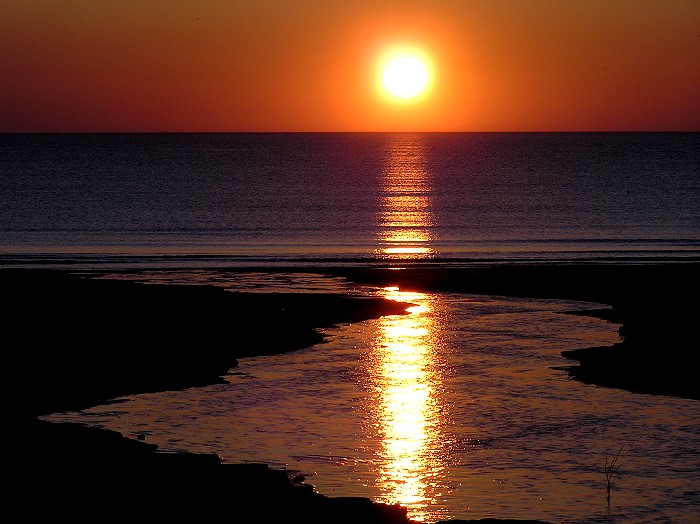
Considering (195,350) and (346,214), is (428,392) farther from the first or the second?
(346,214)

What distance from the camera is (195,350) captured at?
74.5 feet

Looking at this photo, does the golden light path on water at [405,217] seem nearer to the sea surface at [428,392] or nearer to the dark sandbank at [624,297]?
the sea surface at [428,392]

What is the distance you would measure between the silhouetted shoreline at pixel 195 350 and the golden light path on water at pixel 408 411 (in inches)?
32.9

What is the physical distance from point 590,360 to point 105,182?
11074 centimetres

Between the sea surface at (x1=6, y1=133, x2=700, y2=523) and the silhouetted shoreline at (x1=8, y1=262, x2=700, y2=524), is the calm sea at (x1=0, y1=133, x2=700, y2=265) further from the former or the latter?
the silhouetted shoreline at (x1=8, y1=262, x2=700, y2=524)

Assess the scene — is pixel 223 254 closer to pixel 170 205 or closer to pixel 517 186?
pixel 170 205

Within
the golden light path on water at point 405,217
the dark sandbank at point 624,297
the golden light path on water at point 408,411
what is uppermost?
the golden light path on water at point 405,217

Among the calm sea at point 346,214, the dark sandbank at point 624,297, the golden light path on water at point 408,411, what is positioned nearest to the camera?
the golden light path on water at point 408,411

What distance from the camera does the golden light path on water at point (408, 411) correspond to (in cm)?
1296

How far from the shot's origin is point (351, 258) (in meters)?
44.7

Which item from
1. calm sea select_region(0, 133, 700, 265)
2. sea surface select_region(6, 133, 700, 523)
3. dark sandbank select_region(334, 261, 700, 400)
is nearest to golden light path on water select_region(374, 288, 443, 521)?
sea surface select_region(6, 133, 700, 523)

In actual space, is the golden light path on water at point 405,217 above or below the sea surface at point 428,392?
above

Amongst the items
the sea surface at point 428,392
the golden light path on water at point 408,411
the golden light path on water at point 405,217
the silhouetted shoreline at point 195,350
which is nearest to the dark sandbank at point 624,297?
the silhouetted shoreline at point 195,350

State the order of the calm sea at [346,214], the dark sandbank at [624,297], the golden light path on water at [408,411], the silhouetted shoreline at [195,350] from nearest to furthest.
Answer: the silhouetted shoreline at [195,350]
the golden light path on water at [408,411]
the dark sandbank at [624,297]
the calm sea at [346,214]
